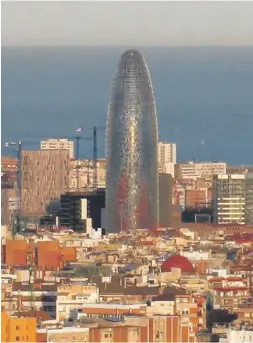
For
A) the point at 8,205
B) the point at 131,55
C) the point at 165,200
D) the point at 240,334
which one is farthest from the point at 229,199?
the point at 240,334

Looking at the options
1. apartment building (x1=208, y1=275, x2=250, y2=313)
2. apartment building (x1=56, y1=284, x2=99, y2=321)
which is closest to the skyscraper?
apartment building (x1=208, y1=275, x2=250, y2=313)

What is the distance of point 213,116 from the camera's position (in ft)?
210

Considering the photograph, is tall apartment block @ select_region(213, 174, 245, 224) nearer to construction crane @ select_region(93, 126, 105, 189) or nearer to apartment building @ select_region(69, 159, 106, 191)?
apartment building @ select_region(69, 159, 106, 191)

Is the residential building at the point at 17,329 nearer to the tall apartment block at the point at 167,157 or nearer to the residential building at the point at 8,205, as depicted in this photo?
the residential building at the point at 8,205

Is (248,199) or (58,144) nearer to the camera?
(248,199)

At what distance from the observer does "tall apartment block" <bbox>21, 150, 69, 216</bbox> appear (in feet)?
165

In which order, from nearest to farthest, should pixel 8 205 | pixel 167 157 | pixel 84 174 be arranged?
1. pixel 8 205
2. pixel 84 174
3. pixel 167 157

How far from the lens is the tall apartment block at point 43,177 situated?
50.3 m

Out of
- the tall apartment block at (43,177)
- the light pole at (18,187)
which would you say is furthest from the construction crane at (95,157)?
the light pole at (18,187)

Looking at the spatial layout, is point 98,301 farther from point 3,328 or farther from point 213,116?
point 213,116

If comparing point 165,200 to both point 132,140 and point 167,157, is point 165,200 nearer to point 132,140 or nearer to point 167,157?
point 132,140

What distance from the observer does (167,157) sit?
55.9 metres

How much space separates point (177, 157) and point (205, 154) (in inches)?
91.6

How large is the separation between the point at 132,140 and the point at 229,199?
2085 mm
